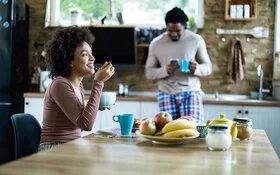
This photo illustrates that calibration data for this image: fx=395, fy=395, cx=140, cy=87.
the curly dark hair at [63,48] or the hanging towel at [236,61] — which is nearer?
the curly dark hair at [63,48]

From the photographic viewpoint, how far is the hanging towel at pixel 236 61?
181 inches

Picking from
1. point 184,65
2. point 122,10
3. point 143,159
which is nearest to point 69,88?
point 143,159

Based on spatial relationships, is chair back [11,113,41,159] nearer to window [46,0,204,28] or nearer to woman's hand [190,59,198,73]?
woman's hand [190,59,198,73]

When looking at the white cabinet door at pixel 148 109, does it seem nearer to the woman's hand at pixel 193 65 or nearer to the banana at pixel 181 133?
the woman's hand at pixel 193 65

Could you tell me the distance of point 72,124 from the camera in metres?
2.27

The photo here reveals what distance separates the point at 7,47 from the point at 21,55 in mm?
368

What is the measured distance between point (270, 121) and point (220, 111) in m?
0.52

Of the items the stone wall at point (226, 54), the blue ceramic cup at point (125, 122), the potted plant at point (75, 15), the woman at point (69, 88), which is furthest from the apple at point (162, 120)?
the potted plant at point (75, 15)

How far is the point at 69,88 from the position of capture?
2.21 m

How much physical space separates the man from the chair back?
66.7 inches

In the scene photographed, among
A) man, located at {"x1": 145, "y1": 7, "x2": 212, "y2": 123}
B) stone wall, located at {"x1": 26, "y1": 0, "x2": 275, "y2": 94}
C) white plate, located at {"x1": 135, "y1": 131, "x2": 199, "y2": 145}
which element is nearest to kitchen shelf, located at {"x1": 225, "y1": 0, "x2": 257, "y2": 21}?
stone wall, located at {"x1": 26, "y1": 0, "x2": 275, "y2": 94}

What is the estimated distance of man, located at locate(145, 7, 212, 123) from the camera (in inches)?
147

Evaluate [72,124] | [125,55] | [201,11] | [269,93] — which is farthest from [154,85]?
[72,124]

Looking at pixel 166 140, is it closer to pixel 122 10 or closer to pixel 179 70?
pixel 179 70
